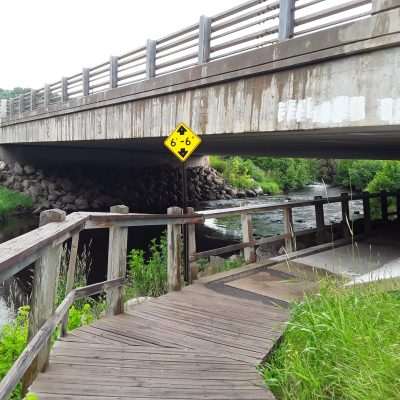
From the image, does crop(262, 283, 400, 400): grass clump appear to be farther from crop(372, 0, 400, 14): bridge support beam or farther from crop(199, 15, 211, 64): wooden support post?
crop(199, 15, 211, 64): wooden support post

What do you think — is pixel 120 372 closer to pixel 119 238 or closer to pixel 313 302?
pixel 119 238

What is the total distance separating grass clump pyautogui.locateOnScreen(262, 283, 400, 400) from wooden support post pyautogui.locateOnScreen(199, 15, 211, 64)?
18.6ft

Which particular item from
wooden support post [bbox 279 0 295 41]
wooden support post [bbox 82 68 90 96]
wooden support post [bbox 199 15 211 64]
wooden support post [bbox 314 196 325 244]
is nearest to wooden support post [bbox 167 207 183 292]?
wooden support post [bbox 279 0 295 41]

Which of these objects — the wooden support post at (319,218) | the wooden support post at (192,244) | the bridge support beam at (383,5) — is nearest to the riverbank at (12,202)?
the wooden support post at (319,218)

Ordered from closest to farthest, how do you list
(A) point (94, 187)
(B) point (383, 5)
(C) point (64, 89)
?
(B) point (383, 5)
(C) point (64, 89)
(A) point (94, 187)

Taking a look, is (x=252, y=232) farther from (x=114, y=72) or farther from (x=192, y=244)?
(x=114, y=72)

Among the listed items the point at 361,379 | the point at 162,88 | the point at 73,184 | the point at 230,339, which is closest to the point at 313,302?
the point at 230,339

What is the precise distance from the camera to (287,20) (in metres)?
6.03

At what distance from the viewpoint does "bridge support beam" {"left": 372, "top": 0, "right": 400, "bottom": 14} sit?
177 inches

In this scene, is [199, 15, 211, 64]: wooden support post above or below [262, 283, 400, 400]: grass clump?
above

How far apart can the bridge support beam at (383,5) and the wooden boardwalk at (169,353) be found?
3.61 metres

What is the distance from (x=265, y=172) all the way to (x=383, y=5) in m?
35.2

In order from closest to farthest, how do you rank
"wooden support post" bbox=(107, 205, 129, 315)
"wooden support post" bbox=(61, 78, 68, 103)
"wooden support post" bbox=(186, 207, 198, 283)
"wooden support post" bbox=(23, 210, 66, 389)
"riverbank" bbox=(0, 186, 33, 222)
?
1. "wooden support post" bbox=(23, 210, 66, 389)
2. "wooden support post" bbox=(107, 205, 129, 315)
3. "wooden support post" bbox=(186, 207, 198, 283)
4. "wooden support post" bbox=(61, 78, 68, 103)
5. "riverbank" bbox=(0, 186, 33, 222)

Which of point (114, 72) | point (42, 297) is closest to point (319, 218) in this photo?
point (42, 297)
